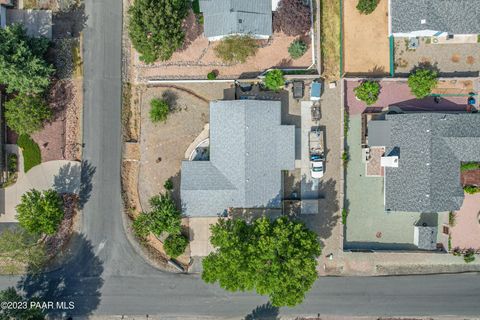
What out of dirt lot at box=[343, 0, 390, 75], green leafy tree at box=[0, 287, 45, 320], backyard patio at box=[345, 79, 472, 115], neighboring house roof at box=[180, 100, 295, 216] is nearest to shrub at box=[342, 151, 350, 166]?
backyard patio at box=[345, 79, 472, 115]

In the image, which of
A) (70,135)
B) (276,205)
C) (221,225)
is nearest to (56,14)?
(70,135)

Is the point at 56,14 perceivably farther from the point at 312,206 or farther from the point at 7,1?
the point at 312,206

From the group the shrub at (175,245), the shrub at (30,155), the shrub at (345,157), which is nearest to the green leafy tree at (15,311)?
the shrub at (30,155)

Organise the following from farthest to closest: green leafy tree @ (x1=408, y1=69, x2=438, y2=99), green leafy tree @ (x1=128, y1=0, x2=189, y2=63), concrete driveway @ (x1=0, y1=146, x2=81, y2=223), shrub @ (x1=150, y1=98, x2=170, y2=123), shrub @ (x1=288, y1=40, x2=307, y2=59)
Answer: concrete driveway @ (x1=0, y1=146, x2=81, y2=223) → shrub @ (x1=150, y1=98, x2=170, y2=123) → shrub @ (x1=288, y1=40, x2=307, y2=59) → green leafy tree @ (x1=408, y1=69, x2=438, y2=99) → green leafy tree @ (x1=128, y1=0, x2=189, y2=63)

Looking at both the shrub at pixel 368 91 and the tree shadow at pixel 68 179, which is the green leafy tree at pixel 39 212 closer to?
the tree shadow at pixel 68 179

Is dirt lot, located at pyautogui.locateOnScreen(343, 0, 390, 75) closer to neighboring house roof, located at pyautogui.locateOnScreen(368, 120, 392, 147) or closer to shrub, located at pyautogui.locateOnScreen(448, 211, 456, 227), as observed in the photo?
neighboring house roof, located at pyautogui.locateOnScreen(368, 120, 392, 147)

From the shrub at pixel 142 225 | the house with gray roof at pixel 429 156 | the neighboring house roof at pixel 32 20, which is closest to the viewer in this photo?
the house with gray roof at pixel 429 156
